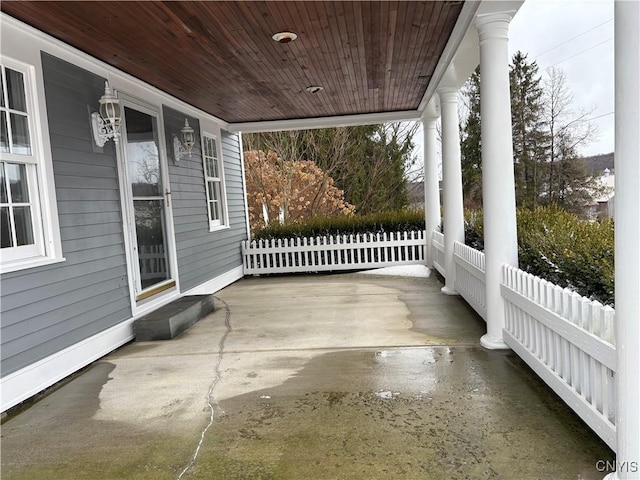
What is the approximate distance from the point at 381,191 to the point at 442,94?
8.64 meters

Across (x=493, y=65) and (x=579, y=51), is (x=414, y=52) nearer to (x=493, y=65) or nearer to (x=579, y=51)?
(x=493, y=65)

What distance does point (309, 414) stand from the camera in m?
2.68

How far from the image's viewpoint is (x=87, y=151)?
4.11 meters

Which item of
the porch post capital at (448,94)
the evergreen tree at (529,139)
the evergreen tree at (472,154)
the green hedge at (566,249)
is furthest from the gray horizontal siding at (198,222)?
the evergreen tree at (529,139)

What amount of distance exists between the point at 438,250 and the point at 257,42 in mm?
4701

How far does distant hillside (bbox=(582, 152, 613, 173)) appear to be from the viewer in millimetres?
15327

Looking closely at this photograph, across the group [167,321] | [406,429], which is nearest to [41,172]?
[167,321]

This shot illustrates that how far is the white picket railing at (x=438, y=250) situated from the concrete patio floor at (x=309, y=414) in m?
2.62

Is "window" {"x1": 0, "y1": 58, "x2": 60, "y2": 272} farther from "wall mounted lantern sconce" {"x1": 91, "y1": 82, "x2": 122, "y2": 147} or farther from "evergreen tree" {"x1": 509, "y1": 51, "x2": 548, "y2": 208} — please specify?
"evergreen tree" {"x1": 509, "y1": 51, "x2": 548, "y2": 208}

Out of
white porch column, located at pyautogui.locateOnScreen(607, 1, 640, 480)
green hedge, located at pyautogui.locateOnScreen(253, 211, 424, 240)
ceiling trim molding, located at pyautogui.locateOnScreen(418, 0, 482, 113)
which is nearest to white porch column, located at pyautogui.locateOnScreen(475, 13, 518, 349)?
ceiling trim molding, located at pyautogui.locateOnScreen(418, 0, 482, 113)

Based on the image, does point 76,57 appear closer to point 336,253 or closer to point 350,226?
point 336,253

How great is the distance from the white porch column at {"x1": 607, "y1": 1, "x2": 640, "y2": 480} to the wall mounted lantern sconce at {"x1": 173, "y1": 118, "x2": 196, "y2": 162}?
17.2 ft

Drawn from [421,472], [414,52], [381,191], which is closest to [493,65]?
[414,52]

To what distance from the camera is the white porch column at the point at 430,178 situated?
7.83 m
